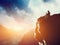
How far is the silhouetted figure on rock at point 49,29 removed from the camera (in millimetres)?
60312

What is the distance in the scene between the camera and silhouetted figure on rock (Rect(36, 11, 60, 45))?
60312 mm

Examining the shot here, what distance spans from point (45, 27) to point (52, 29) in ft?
12.3

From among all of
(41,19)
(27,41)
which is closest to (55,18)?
(41,19)

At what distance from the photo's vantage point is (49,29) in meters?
63.2

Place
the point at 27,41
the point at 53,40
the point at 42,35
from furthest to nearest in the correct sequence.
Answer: the point at 27,41
the point at 42,35
the point at 53,40

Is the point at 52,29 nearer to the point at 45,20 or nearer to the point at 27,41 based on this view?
the point at 45,20

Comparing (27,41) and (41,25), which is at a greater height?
(27,41)

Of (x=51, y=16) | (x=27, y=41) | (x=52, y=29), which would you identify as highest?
(x=27, y=41)

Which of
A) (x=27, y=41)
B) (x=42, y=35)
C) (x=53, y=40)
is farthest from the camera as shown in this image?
(x=27, y=41)

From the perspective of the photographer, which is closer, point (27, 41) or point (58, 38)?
point (58, 38)

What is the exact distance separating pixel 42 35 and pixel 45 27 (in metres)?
3.43

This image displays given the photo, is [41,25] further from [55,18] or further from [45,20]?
[55,18]

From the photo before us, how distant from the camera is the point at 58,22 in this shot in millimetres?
60875

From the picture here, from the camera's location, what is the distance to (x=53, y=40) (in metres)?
60.2
